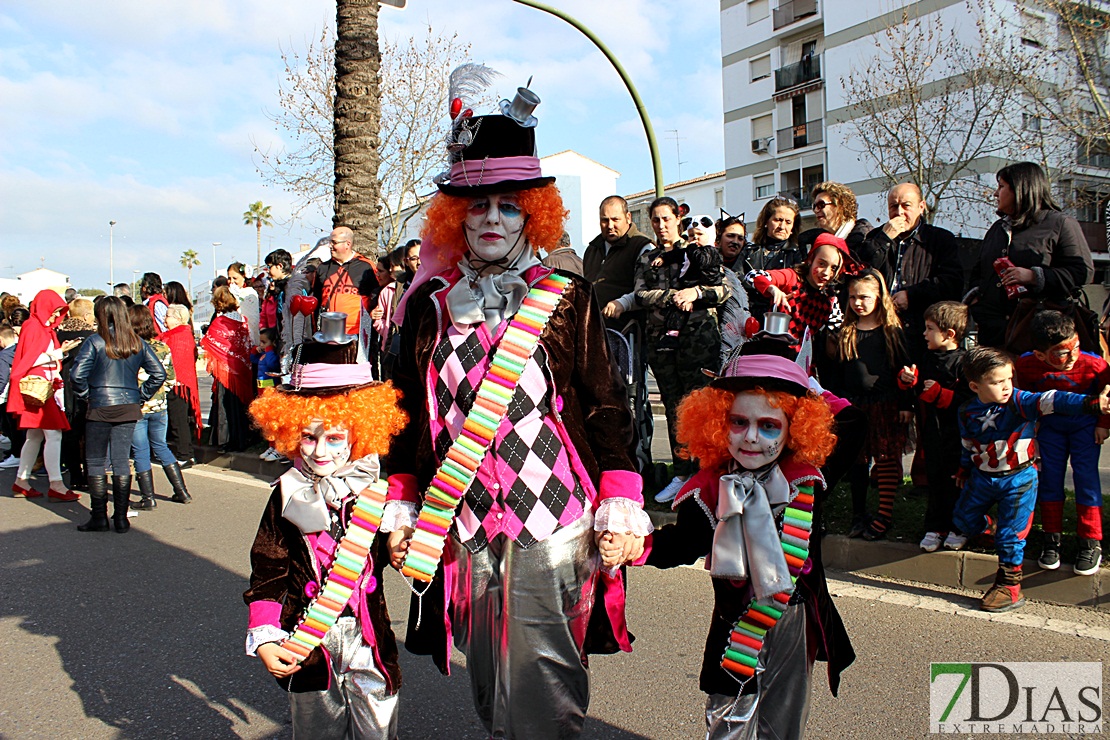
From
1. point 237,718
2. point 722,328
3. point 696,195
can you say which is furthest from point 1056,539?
point 696,195

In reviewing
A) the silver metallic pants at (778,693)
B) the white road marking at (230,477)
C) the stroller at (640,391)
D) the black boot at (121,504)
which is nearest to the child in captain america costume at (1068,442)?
the silver metallic pants at (778,693)

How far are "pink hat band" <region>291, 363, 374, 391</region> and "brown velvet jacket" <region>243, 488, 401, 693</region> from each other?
354 mm

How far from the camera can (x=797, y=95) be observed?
39.9 meters

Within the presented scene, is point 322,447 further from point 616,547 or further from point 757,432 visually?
point 757,432

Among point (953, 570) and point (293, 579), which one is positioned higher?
point (293, 579)

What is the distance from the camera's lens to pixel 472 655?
7.89ft

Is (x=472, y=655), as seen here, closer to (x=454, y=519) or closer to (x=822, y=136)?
(x=454, y=519)

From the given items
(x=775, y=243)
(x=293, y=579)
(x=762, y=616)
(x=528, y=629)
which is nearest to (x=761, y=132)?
(x=775, y=243)

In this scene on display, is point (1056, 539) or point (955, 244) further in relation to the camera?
point (955, 244)

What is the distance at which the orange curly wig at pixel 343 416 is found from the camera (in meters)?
2.70

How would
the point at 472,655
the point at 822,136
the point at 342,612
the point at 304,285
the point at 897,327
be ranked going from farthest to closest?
the point at 822,136
the point at 304,285
the point at 897,327
the point at 342,612
the point at 472,655

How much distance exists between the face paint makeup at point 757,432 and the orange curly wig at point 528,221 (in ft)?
2.59

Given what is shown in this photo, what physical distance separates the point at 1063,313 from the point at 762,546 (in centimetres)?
359

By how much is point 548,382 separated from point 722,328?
162 inches
